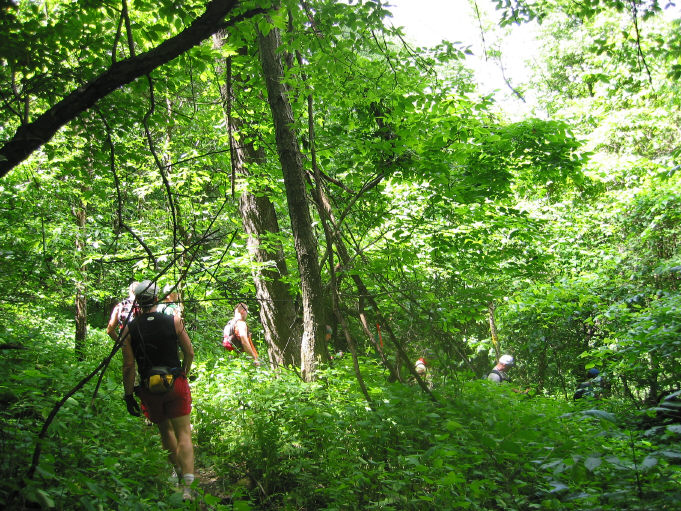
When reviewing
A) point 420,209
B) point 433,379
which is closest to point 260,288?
point 420,209

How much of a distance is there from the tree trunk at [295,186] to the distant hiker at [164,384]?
56.1 inches

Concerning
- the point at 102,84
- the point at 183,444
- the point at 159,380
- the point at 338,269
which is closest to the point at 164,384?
the point at 159,380

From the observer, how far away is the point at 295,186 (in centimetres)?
438

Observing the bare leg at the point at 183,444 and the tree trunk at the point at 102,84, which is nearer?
the tree trunk at the point at 102,84

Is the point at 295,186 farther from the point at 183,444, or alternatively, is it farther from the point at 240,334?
the point at 240,334

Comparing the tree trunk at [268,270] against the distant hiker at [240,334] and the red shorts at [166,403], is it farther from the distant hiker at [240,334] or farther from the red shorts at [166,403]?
the red shorts at [166,403]

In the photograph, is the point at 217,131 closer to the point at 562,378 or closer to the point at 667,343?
the point at 667,343

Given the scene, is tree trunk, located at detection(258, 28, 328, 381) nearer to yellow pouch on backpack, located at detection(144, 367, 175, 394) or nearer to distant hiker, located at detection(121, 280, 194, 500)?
distant hiker, located at detection(121, 280, 194, 500)

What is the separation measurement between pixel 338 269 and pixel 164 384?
2.14 meters

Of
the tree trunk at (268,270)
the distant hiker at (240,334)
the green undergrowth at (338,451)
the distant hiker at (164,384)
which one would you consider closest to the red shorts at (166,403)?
the distant hiker at (164,384)

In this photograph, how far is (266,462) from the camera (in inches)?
137

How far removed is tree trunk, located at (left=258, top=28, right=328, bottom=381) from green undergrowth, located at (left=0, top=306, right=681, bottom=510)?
2.72 ft

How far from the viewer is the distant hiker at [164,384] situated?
3.70 meters

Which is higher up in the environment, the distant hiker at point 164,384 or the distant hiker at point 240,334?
the distant hiker at point 240,334
